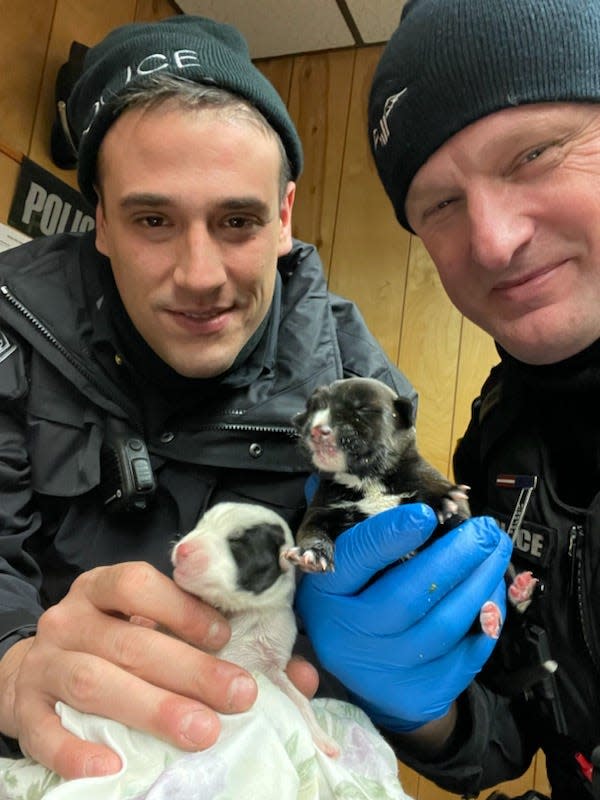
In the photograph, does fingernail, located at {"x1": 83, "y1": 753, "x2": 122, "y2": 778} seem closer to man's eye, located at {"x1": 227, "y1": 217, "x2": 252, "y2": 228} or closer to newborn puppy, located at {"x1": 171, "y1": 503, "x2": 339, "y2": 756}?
newborn puppy, located at {"x1": 171, "y1": 503, "x2": 339, "y2": 756}

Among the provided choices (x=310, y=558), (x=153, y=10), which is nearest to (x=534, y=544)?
(x=310, y=558)

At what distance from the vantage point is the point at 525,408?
1018mm

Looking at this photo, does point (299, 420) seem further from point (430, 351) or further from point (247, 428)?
point (430, 351)

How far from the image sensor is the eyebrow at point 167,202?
0.93m

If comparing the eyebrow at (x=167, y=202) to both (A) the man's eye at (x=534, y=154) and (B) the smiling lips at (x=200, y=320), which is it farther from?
(A) the man's eye at (x=534, y=154)

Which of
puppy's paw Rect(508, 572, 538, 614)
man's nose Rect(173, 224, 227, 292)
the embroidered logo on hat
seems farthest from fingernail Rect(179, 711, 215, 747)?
the embroidered logo on hat

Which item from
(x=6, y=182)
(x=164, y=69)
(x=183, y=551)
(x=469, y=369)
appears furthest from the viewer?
(x=469, y=369)

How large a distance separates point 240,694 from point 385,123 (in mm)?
806

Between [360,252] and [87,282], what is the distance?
139cm

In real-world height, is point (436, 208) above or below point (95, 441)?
above

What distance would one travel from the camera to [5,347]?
1044 mm

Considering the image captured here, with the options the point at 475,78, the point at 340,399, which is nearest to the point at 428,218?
the point at 475,78

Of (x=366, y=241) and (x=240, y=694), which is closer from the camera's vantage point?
(x=240, y=694)

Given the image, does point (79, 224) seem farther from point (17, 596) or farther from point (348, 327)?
point (17, 596)
